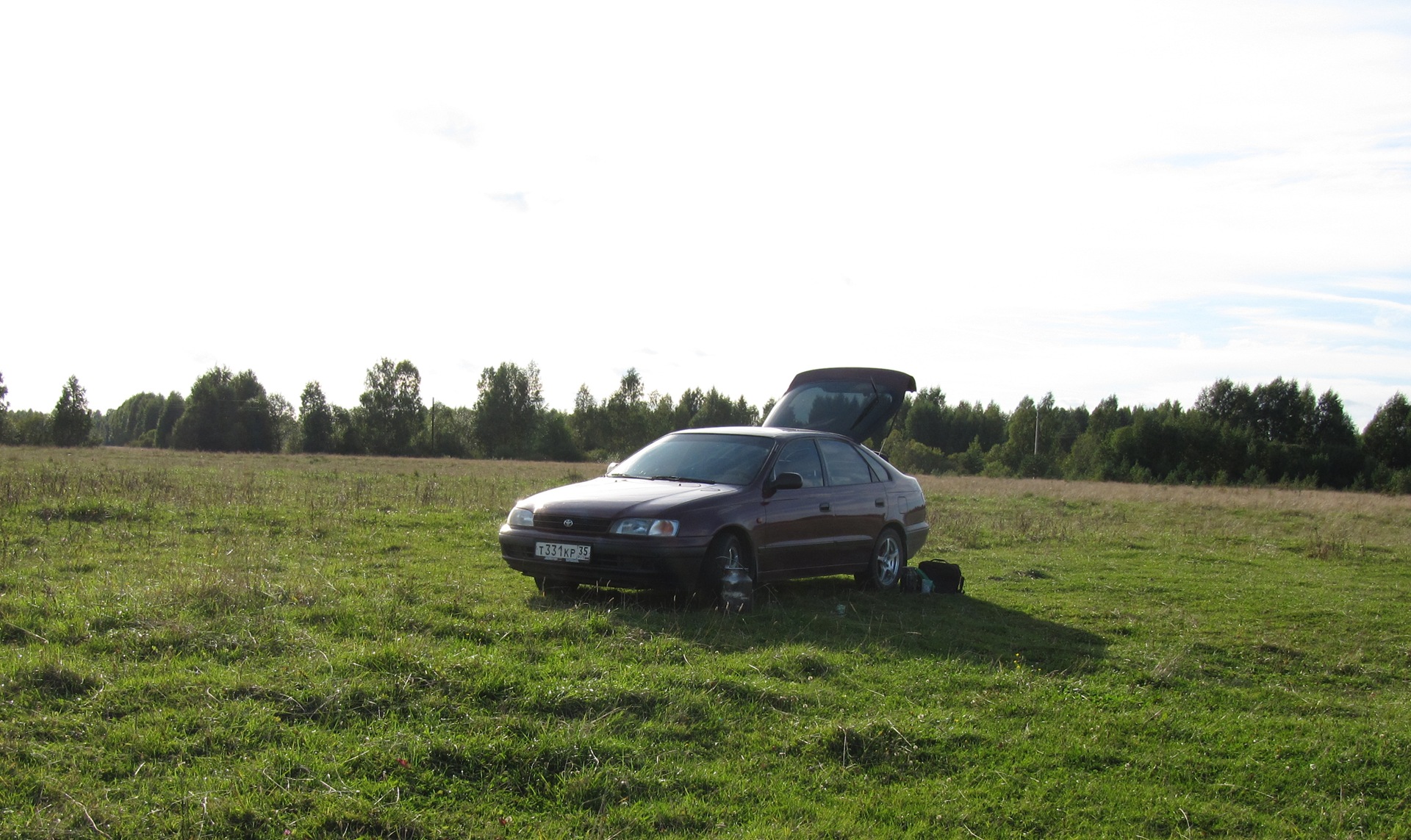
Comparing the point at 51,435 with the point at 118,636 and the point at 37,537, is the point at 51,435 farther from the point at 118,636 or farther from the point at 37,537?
the point at 118,636

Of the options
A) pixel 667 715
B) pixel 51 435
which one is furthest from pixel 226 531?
pixel 51 435

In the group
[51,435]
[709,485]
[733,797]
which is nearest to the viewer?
[733,797]

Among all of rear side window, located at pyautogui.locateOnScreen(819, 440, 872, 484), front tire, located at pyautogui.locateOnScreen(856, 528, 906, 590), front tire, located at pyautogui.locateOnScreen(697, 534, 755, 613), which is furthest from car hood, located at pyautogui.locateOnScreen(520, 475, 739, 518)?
front tire, located at pyautogui.locateOnScreen(856, 528, 906, 590)

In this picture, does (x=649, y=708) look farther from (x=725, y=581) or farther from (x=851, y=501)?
(x=851, y=501)

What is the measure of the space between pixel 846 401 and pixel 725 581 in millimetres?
5162

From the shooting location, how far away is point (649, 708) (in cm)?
499

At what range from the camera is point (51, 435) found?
67938 millimetres

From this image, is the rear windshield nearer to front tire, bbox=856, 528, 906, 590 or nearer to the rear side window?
the rear side window

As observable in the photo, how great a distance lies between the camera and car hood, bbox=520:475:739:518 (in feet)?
25.2

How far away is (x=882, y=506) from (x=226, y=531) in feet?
24.5

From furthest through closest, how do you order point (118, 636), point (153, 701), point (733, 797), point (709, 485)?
point (709, 485), point (118, 636), point (153, 701), point (733, 797)

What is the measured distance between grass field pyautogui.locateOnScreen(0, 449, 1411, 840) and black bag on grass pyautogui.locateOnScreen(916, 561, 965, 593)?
1.25 ft

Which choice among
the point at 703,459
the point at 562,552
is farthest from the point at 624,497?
the point at 703,459

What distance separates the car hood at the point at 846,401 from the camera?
12305mm
